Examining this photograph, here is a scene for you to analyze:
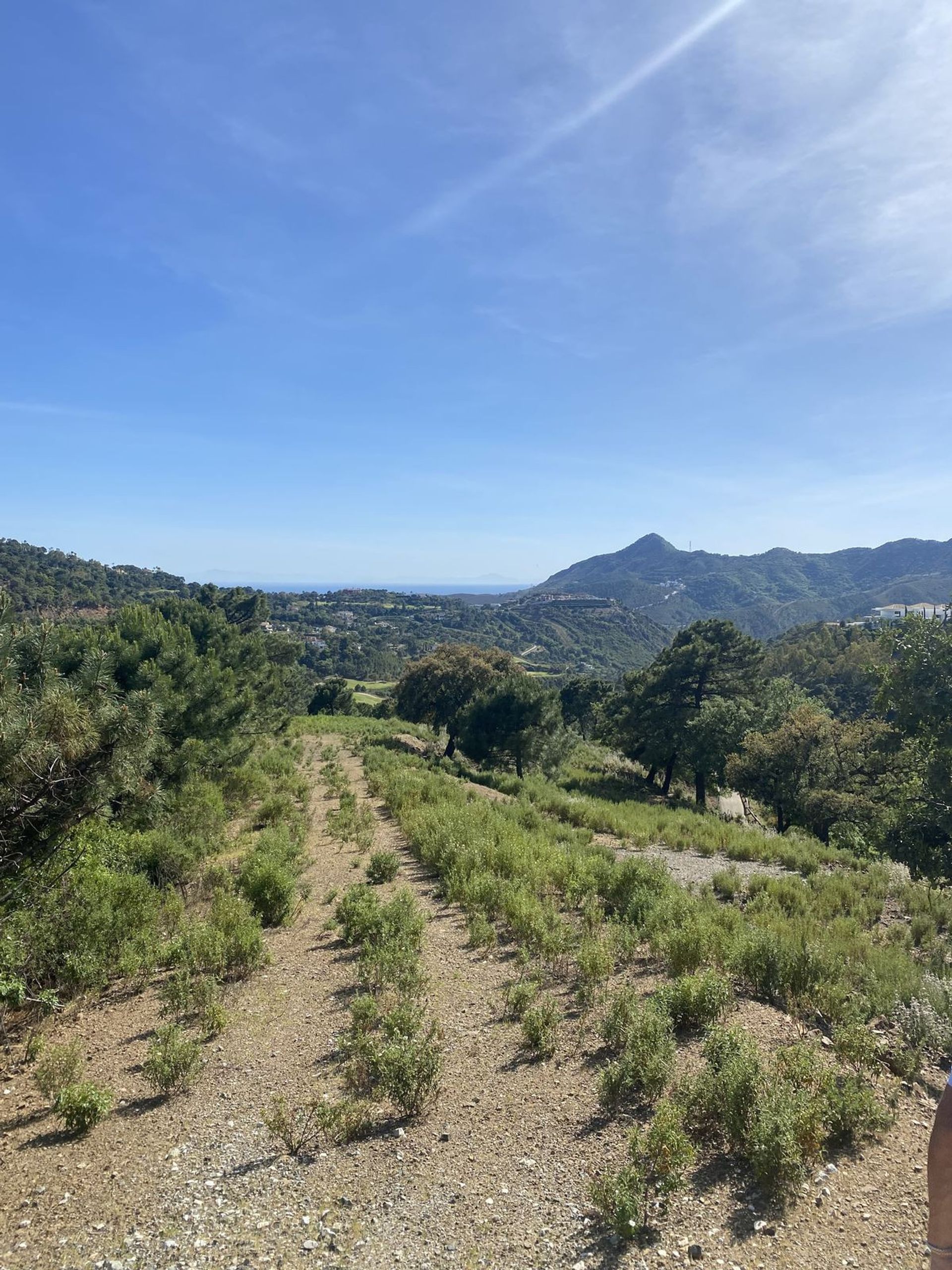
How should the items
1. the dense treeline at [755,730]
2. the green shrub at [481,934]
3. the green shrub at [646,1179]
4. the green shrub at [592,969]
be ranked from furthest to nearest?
the dense treeline at [755,730] → the green shrub at [481,934] → the green shrub at [592,969] → the green shrub at [646,1179]

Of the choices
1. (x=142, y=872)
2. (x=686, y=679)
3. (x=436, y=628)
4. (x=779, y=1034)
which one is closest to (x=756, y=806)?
(x=686, y=679)

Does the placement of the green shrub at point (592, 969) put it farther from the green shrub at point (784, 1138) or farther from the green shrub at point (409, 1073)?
the green shrub at point (784, 1138)

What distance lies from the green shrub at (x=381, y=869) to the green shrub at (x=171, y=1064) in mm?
5417

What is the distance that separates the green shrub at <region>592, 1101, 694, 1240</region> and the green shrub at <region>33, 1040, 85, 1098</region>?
4.31 metres

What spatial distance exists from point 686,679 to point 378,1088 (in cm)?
2671

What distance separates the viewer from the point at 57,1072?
16.0 ft

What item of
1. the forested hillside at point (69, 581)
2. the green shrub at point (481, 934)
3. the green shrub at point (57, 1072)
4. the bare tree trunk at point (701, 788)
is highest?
the forested hillside at point (69, 581)

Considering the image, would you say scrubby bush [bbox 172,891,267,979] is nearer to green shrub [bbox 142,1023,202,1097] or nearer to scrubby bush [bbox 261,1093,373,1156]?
green shrub [bbox 142,1023,202,1097]

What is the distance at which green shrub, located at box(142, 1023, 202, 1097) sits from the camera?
4.88 m

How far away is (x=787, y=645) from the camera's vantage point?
75.8m

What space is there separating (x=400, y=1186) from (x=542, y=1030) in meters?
1.81

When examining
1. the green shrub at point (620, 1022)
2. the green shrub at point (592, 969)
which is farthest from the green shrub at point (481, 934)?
the green shrub at point (620, 1022)

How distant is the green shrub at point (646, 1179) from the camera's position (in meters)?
3.44

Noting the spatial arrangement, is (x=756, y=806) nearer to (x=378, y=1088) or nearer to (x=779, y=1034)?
(x=779, y=1034)
